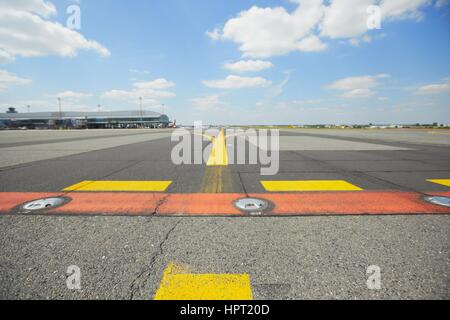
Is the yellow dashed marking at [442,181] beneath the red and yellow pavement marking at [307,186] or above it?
beneath

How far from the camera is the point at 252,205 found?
3.83 m

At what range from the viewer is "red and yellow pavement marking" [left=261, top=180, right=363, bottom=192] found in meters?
4.79

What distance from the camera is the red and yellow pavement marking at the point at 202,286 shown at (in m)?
Result: 1.82

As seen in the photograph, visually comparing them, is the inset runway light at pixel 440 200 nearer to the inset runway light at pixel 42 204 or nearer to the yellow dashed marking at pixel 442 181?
the yellow dashed marking at pixel 442 181

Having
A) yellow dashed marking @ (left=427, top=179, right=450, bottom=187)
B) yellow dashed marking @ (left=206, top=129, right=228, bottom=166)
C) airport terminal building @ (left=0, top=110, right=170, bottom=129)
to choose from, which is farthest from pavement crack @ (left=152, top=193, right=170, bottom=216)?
airport terminal building @ (left=0, top=110, right=170, bottom=129)

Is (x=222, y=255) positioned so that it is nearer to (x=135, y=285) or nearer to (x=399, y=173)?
(x=135, y=285)

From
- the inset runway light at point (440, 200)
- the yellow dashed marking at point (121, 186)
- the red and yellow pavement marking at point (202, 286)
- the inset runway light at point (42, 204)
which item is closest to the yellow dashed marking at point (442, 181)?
the inset runway light at point (440, 200)

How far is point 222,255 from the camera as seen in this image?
237cm

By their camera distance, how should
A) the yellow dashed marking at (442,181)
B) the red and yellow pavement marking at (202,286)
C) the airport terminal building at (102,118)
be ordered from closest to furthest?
the red and yellow pavement marking at (202,286)
the yellow dashed marking at (442,181)
the airport terminal building at (102,118)

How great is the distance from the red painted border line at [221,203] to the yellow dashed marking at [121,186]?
331mm

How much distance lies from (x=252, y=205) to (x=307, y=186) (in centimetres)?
189

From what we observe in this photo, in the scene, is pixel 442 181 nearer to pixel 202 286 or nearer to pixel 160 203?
pixel 202 286

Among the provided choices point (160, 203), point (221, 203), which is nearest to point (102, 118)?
point (160, 203)
